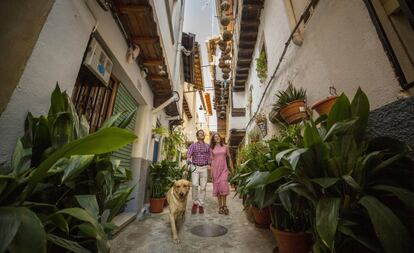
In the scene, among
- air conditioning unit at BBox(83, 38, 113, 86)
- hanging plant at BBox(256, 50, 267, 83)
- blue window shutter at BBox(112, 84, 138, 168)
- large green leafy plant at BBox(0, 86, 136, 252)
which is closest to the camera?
large green leafy plant at BBox(0, 86, 136, 252)

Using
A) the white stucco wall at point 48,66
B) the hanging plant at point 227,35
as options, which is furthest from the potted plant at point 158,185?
the hanging plant at point 227,35

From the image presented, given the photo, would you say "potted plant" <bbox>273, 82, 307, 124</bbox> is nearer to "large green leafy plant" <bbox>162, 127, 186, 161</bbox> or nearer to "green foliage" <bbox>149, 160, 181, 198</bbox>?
"green foliage" <bbox>149, 160, 181, 198</bbox>

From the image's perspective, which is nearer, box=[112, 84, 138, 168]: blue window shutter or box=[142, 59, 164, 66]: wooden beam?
box=[112, 84, 138, 168]: blue window shutter

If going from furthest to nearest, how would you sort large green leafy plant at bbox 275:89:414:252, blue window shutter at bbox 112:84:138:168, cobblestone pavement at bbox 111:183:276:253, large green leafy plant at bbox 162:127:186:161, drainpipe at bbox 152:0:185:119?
large green leafy plant at bbox 162:127:186:161 < drainpipe at bbox 152:0:185:119 < blue window shutter at bbox 112:84:138:168 < cobblestone pavement at bbox 111:183:276:253 < large green leafy plant at bbox 275:89:414:252

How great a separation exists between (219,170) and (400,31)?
372 cm

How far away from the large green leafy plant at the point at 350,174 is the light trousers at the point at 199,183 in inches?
130

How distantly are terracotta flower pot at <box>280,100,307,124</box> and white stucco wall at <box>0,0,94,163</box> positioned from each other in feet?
8.34

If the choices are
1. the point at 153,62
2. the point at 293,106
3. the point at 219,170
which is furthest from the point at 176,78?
the point at 293,106

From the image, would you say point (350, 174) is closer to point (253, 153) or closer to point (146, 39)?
point (253, 153)

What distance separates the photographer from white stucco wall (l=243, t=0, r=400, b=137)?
57.7 inches

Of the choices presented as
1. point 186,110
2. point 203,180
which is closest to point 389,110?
point 203,180

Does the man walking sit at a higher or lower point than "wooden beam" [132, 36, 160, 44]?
lower

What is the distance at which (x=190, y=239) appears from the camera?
8.60ft

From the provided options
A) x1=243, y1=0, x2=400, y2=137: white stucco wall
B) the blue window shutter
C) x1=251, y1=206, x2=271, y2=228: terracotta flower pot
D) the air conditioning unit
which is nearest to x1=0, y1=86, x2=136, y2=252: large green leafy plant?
the air conditioning unit
